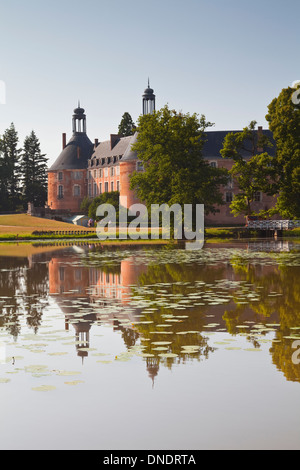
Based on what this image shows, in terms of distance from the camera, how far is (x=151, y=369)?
7355mm

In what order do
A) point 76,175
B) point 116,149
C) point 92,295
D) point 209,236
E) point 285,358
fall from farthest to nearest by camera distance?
point 76,175, point 116,149, point 209,236, point 92,295, point 285,358

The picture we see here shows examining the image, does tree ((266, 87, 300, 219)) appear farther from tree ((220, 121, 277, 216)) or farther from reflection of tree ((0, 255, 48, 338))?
reflection of tree ((0, 255, 48, 338))

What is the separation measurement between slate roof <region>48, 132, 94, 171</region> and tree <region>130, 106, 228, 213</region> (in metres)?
57.0

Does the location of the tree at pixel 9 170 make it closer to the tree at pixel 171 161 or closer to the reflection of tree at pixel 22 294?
the tree at pixel 171 161

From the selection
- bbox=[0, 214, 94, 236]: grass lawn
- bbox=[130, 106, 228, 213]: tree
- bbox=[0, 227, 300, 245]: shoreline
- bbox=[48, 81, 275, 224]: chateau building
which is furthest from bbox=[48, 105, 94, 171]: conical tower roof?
bbox=[130, 106, 228, 213]: tree

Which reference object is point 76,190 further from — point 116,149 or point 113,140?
point 116,149

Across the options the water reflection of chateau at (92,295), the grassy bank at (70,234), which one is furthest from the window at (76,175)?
the water reflection of chateau at (92,295)

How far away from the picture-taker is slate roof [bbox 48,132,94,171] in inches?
4279

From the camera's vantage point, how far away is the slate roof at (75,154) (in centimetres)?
10869

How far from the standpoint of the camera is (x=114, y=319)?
11.0 metres

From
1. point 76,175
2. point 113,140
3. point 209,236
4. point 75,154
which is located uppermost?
point 113,140

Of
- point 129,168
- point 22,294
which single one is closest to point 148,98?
point 129,168

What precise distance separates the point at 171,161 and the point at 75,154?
2381 inches
